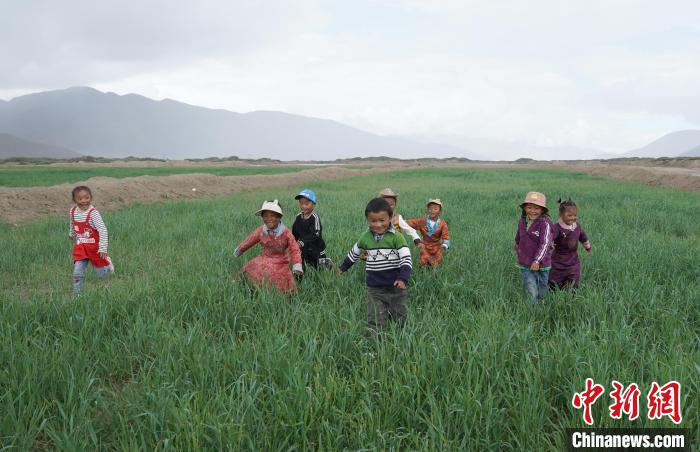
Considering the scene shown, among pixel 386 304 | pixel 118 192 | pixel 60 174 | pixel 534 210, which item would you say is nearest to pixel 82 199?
pixel 386 304

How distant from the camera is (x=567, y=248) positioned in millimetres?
4117

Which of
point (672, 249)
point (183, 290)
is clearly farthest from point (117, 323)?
point (672, 249)

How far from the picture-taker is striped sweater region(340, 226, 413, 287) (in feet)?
11.0

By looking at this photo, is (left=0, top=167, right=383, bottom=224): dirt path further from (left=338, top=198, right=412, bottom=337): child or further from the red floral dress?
(left=338, top=198, right=412, bottom=337): child

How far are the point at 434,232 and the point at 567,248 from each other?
1.52 meters

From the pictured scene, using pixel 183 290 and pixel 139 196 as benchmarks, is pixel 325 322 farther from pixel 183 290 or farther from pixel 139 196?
pixel 139 196

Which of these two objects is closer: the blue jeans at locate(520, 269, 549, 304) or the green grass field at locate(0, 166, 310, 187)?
the blue jeans at locate(520, 269, 549, 304)

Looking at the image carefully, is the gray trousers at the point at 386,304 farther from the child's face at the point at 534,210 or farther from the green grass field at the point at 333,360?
the child's face at the point at 534,210

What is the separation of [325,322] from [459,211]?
6690mm

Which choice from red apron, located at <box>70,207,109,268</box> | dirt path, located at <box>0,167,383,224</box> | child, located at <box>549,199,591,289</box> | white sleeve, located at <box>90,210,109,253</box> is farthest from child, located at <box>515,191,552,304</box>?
dirt path, located at <box>0,167,383,224</box>

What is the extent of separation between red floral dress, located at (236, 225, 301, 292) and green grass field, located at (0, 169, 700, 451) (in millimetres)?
224

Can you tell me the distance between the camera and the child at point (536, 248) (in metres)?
3.83

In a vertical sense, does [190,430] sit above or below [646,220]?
below

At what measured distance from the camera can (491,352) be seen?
2531 millimetres
